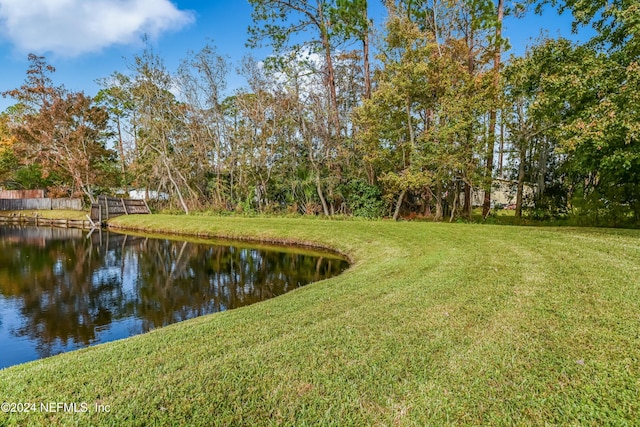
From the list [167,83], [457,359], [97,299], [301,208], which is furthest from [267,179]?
[457,359]

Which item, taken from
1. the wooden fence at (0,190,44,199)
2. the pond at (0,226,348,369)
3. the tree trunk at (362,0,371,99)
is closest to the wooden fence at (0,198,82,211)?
the wooden fence at (0,190,44,199)

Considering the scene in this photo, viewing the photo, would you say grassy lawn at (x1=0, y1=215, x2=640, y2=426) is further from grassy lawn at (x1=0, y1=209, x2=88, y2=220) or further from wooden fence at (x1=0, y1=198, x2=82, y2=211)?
wooden fence at (x1=0, y1=198, x2=82, y2=211)

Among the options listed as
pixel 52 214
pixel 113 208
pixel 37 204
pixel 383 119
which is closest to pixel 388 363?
pixel 383 119

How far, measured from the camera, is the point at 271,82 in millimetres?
17625

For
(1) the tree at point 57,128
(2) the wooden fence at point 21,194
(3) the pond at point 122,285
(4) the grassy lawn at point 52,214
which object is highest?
(1) the tree at point 57,128

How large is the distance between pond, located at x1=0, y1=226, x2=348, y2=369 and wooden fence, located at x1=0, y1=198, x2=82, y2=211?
14.8 m

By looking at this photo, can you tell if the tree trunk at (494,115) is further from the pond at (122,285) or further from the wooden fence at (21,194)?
the wooden fence at (21,194)

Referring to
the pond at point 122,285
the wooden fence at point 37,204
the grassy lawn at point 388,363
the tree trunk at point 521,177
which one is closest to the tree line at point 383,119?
the tree trunk at point 521,177

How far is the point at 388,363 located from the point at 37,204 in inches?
1292

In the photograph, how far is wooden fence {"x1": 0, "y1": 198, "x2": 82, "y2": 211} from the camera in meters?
26.0

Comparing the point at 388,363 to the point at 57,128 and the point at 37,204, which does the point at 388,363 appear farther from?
the point at 37,204

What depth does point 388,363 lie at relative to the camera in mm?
2643

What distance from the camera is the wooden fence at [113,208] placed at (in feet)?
68.0

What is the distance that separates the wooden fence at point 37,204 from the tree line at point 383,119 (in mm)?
1386
